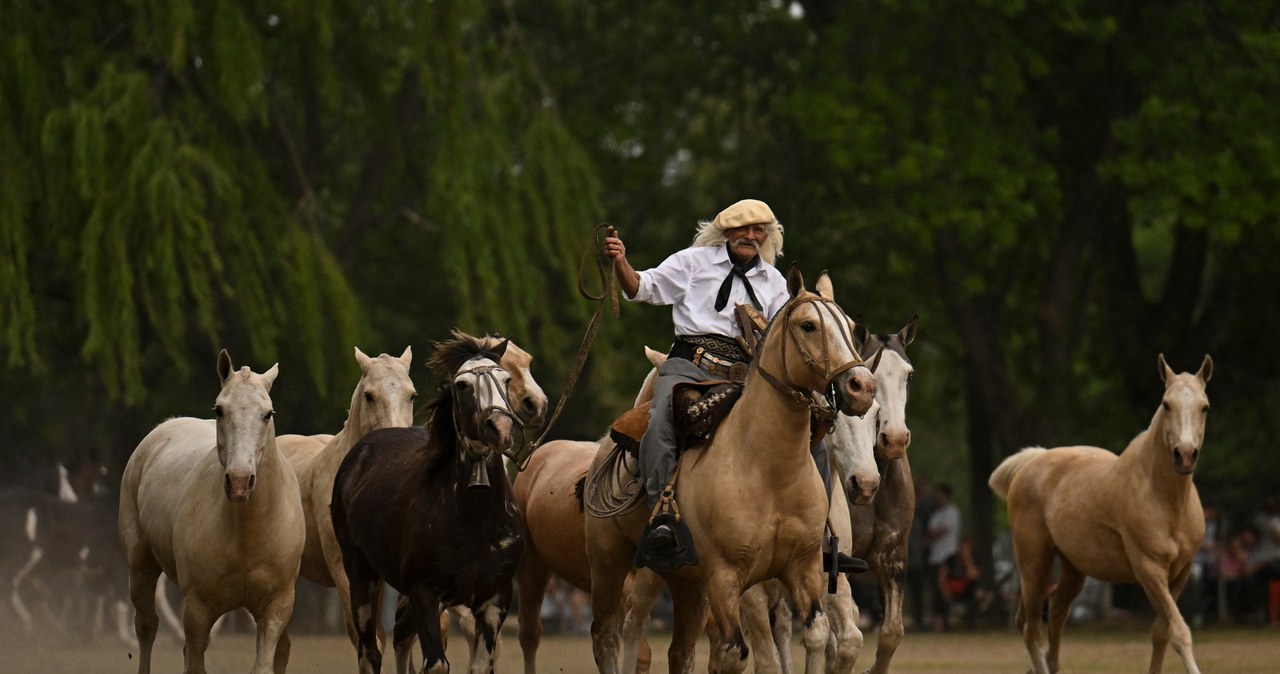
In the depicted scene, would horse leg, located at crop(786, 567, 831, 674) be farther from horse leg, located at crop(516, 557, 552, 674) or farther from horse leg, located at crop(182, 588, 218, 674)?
horse leg, located at crop(516, 557, 552, 674)

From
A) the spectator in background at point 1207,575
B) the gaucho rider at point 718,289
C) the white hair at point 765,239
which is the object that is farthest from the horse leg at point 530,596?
the spectator in background at point 1207,575

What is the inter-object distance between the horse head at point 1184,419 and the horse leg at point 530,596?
4.37 metres

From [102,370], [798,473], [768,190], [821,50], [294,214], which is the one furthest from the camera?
[768,190]

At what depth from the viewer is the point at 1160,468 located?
50.0 feet

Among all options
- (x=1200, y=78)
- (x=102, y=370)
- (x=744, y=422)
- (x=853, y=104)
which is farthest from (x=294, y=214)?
(x=744, y=422)

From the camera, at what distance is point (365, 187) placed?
26.3 meters

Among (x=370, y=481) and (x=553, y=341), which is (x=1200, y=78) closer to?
(x=553, y=341)

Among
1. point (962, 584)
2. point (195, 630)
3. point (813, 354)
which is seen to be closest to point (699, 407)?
point (813, 354)

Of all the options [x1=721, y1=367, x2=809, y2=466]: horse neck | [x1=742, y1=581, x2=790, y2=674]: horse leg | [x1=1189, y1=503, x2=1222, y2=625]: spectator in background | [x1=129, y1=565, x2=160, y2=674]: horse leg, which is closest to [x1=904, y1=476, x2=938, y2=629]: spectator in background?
[x1=1189, y1=503, x2=1222, y2=625]: spectator in background

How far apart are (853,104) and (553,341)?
5.49 meters

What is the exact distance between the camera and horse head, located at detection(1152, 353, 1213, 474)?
14.7 metres

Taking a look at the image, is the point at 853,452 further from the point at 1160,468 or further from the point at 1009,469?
the point at 1009,469

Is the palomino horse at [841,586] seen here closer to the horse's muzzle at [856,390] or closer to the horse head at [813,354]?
the horse head at [813,354]

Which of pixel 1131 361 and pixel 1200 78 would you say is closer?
pixel 1200 78
